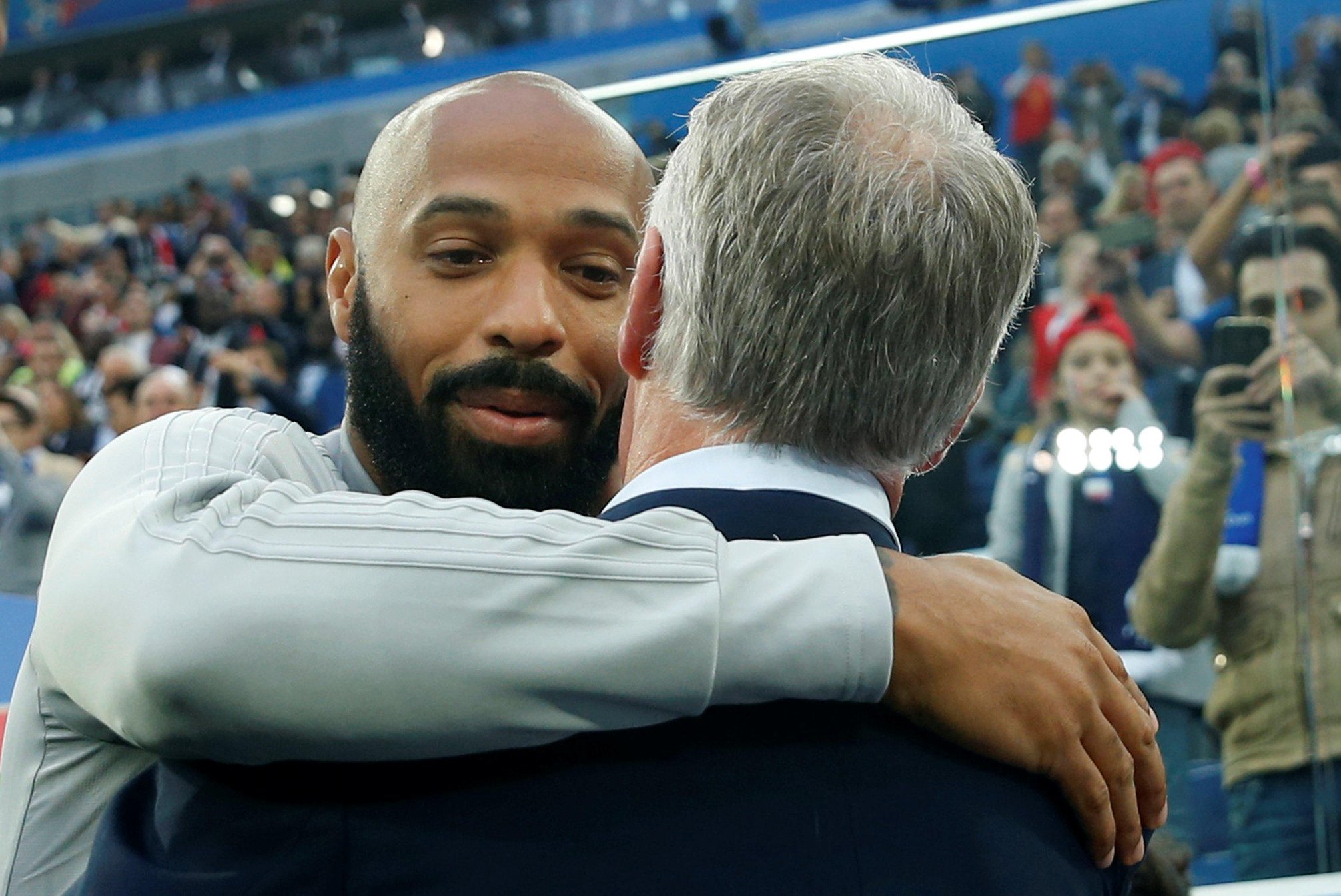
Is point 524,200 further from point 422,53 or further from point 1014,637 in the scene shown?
point 422,53

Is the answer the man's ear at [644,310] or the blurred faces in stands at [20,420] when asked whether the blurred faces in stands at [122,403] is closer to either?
the blurred faces in stands at [20,420]

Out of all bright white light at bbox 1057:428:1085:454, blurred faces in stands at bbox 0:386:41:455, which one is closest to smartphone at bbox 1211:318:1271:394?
bright white light at bbox 1057:428:1085:454

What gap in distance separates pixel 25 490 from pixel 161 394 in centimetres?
152

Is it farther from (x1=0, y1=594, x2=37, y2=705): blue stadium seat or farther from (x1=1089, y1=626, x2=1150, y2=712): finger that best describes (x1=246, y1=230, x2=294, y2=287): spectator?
(x1=1089, y1=626, x2=1150, y2=712): finger

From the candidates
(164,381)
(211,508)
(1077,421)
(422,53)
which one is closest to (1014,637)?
(211,508)

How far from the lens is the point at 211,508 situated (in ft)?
3.18

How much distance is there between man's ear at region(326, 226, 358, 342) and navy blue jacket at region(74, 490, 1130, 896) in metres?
0.78

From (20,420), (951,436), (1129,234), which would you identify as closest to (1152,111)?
(1129,234)

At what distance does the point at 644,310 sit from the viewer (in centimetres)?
112

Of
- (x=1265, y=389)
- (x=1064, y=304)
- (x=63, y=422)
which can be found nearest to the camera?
(x=1265, y=389)

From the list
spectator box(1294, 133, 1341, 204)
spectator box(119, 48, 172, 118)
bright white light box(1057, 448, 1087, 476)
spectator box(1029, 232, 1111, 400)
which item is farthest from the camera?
A: spectator box(119, 48, 172, 118)

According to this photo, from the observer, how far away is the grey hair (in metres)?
1.00

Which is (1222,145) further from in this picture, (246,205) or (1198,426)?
(246,205)

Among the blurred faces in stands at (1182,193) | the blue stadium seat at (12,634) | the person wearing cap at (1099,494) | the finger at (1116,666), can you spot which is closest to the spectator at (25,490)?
the blue stadium seat at (12,634)
